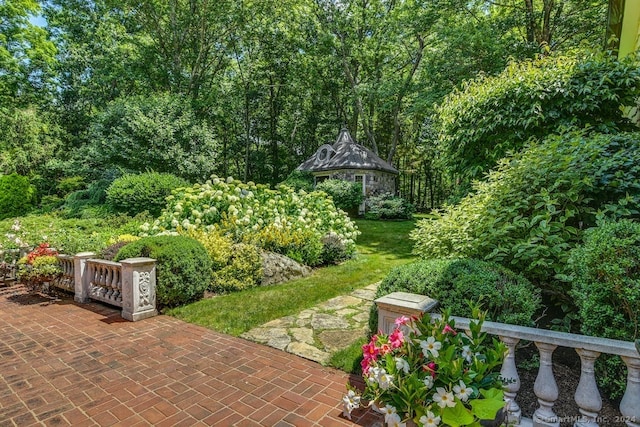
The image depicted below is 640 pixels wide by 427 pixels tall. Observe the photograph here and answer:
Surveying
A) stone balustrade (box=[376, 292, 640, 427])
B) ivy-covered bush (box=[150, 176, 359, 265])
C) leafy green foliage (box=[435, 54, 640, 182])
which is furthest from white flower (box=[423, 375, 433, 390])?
ivy-covered bush (box=[150, 176, 359, 265])

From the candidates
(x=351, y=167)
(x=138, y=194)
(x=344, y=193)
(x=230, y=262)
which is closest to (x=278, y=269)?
(x=230, y=262)

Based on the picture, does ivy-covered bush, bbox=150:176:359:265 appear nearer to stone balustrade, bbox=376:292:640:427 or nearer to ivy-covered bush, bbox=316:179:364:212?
stone balustrade, bbox=376:292:640:427

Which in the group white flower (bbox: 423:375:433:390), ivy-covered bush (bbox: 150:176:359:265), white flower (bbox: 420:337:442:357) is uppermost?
ivy-covered bush (bbox: 150:176:359:265)

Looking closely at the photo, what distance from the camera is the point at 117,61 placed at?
17.2m

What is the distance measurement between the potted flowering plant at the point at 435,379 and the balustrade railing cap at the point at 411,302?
568 millimetres

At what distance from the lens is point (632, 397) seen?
1.79 metres

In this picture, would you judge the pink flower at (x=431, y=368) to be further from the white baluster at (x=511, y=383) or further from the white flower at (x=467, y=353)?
the white baluster at (x=511, y=383)

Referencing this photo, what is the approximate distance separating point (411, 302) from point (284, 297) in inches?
124

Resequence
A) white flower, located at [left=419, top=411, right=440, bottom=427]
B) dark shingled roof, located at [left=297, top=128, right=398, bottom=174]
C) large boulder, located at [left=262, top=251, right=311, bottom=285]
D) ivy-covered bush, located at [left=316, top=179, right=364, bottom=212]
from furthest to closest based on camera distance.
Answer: dark shingled roof, located at [left=297, top=128, right=398, bottom=174], ivy-covered bush, located at [left=316, top=179, right=364, bottom=212], large boulder, located at [left=262, top=251, right=311, bottom=285], white flower, located at [left=419, top=411, right=440, bottom=427]

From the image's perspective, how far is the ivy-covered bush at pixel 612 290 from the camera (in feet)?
6.77

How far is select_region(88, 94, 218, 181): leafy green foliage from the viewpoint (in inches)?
541

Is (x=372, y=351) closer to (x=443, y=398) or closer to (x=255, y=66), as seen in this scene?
(x=443, y=398)

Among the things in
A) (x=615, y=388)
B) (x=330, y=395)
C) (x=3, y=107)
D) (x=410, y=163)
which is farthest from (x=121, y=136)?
(x=410, y=163)

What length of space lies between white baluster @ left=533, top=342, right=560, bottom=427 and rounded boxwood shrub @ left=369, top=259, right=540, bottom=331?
1.48ft
